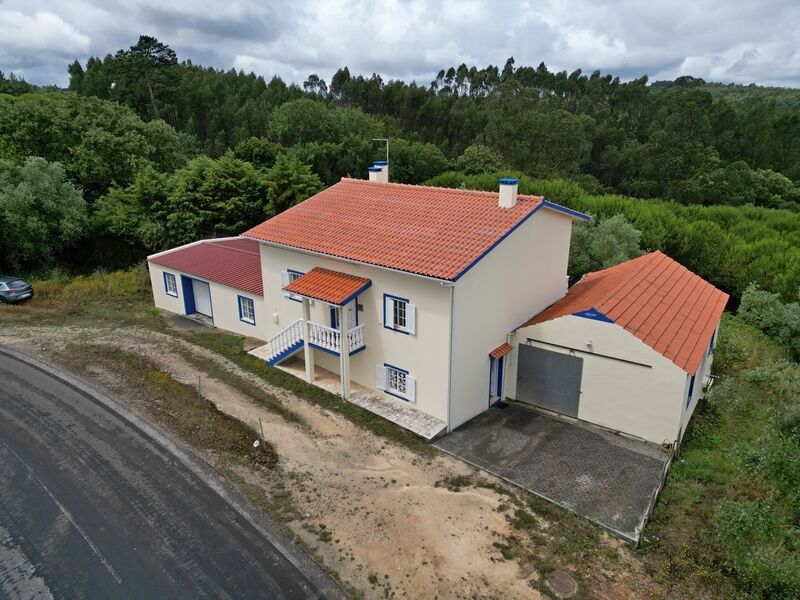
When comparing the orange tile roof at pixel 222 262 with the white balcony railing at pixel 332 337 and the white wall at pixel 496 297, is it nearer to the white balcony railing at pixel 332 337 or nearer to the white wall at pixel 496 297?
the white balcony railing at pixel 332 337

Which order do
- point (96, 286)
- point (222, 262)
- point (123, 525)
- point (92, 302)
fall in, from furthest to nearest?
point (96, 286)
point (92, 302)
point (222, 262)
point (123, 525)

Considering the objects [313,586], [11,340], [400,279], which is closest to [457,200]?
[400,279]

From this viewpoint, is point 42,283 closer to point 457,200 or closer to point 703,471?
point 457,200

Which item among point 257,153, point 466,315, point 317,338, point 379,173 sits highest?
point 257,153

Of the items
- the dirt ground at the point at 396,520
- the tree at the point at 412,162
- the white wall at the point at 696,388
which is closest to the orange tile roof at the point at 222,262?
the dirt ground at the point at 396,520

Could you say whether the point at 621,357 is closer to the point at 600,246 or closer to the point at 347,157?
the point at 600,246

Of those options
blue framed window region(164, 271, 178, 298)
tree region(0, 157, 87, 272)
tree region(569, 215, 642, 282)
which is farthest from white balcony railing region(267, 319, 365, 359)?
tree region(0, 157, 87, 272)

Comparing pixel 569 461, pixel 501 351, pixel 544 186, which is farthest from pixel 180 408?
pixel 544 186
